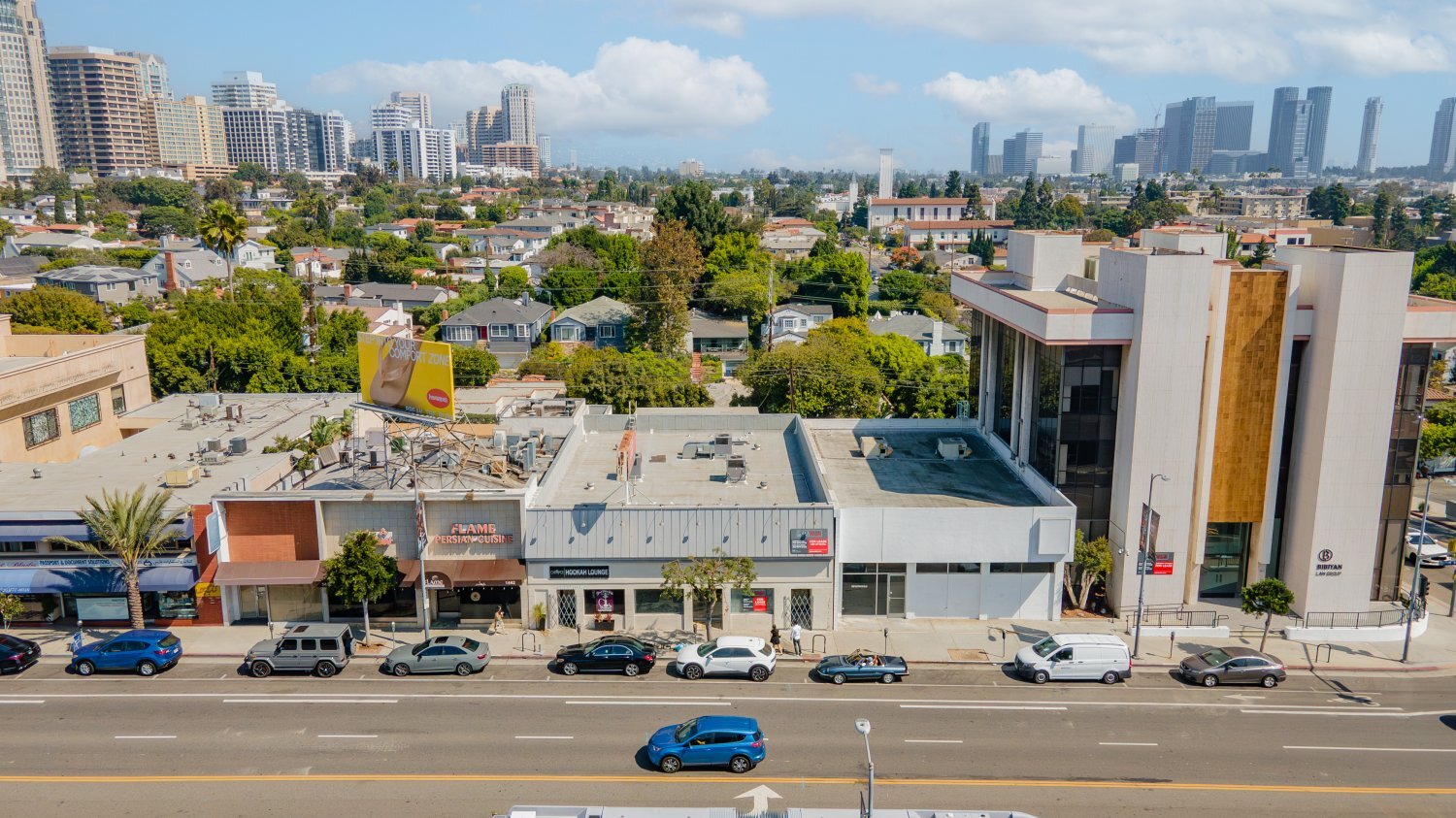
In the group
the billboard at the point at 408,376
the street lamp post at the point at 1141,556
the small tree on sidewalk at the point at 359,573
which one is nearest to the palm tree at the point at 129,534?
the small tree on sidewalk at the point at 359,573

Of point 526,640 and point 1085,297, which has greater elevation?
point 1085,297

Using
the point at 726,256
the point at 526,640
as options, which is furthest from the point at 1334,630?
the point at 726,256

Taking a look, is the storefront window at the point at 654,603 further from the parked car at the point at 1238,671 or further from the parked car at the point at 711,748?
the parked car at the point at 1238,671

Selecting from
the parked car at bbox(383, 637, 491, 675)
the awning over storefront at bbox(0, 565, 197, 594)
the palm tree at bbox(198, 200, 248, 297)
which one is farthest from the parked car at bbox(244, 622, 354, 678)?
the palm tree at bbox(198, 200, 248, 297)

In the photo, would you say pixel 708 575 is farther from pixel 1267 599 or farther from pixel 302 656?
pixel 1267 599

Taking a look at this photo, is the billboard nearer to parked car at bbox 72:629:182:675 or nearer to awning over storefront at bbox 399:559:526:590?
awning over storefront at bbox 399:559:526:590

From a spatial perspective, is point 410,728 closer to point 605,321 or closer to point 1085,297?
point 1085,297
